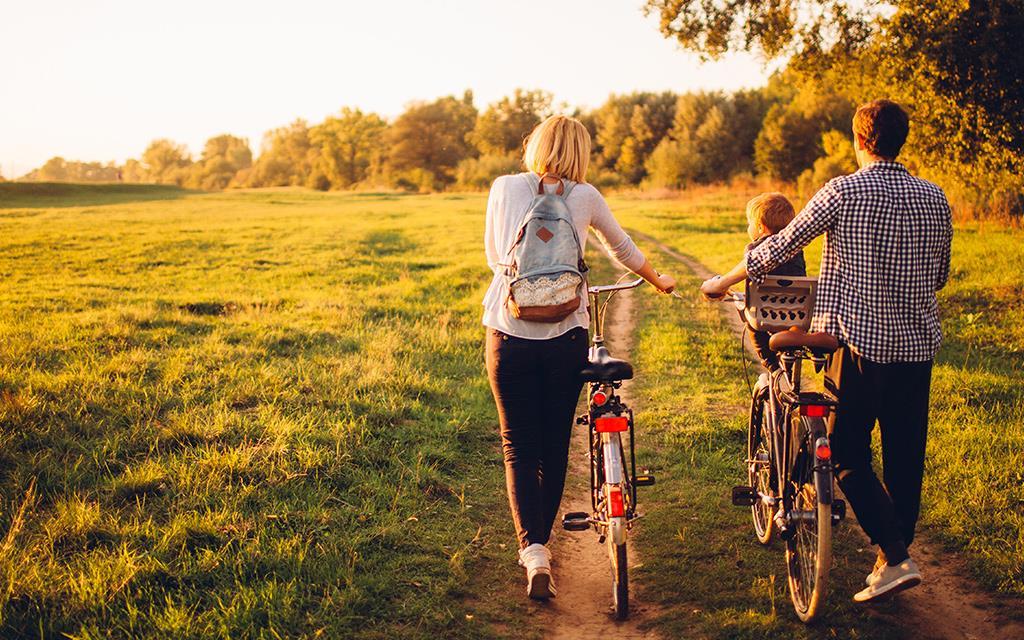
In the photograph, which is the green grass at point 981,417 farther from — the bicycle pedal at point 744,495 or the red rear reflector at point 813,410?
the red rear reflector at point 813,410

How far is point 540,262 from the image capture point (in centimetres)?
370

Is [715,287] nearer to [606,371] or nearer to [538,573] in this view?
[606,371]

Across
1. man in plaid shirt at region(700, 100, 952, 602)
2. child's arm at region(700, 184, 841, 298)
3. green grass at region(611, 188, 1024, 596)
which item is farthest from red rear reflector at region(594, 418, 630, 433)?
green grass at region(611, 188, 1024, 596)

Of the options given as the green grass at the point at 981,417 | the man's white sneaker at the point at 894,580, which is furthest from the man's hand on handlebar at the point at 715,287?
the green grass at the point at 981,417

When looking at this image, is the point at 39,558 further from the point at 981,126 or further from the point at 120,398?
the point at 981,126

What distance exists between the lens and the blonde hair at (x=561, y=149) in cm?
370

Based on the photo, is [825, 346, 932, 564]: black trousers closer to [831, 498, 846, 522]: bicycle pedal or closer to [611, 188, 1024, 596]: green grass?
[831, 498, 846, 522]: bicycle pedal

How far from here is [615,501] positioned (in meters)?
3.70

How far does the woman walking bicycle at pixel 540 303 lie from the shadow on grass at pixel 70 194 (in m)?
46.8

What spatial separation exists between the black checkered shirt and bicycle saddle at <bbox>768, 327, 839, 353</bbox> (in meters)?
0.11

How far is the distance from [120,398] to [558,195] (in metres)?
5.02

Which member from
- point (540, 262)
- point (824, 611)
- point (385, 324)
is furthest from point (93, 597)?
point (385, 324)

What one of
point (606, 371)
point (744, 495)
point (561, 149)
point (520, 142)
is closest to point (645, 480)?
point (744, 495)

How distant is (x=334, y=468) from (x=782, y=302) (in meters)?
3.38
